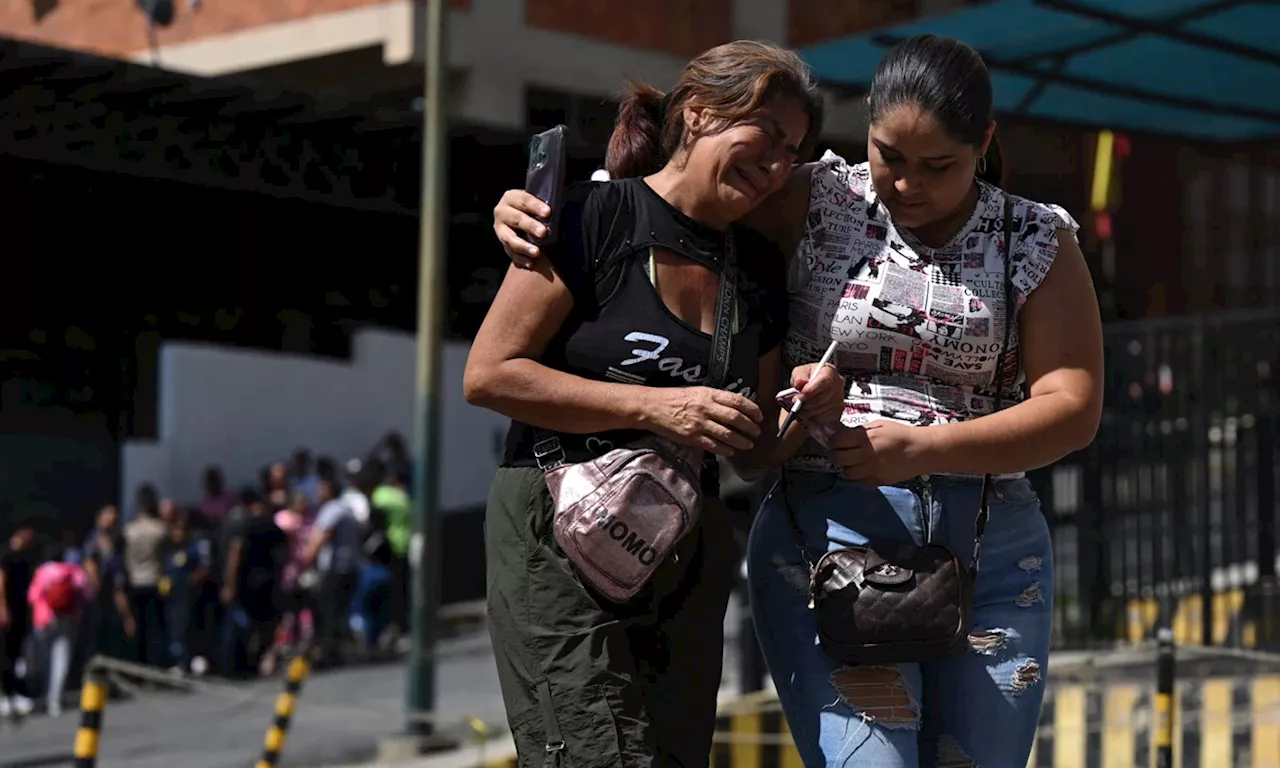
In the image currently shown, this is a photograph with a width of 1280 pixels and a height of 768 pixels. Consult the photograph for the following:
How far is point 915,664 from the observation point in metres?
3.13

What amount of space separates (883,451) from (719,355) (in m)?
0.33

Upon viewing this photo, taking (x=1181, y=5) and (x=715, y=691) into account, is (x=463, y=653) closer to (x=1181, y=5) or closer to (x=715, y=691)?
(x=1181, y=5)

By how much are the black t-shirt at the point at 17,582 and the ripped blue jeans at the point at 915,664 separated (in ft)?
41.9

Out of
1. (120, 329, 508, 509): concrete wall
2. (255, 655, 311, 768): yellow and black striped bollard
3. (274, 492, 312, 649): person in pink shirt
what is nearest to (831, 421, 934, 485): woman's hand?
(255, 655, 311, 768): yellow and black striped bollard

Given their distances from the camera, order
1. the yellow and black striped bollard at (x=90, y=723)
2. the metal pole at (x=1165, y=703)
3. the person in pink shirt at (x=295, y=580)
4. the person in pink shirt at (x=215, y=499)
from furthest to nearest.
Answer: the person in pink shirt at (x=215, y=499)
the person in pink shirt at (x=295, y=580)
the yellow and black striped bollard at (x=90, y=723)
the metal pole at (x=1165, y=703)

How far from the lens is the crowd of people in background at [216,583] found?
1484 centimetres

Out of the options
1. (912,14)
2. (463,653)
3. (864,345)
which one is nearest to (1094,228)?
(912,14)

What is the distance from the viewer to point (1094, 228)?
2017 centimetres

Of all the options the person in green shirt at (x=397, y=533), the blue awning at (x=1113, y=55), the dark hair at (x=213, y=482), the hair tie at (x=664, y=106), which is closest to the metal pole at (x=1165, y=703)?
the hair tie at (x=664, y=106)

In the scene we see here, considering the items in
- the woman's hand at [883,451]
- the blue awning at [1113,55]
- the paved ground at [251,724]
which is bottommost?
the paved ground at [251,724]

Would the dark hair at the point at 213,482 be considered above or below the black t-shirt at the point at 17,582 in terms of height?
above

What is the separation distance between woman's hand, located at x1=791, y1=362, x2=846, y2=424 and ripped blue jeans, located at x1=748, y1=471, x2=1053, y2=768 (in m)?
0.22

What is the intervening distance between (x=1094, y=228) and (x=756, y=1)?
4597 mm

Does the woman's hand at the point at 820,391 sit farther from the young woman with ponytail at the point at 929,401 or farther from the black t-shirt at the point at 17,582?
the black t-shirt at the point at 17,582
